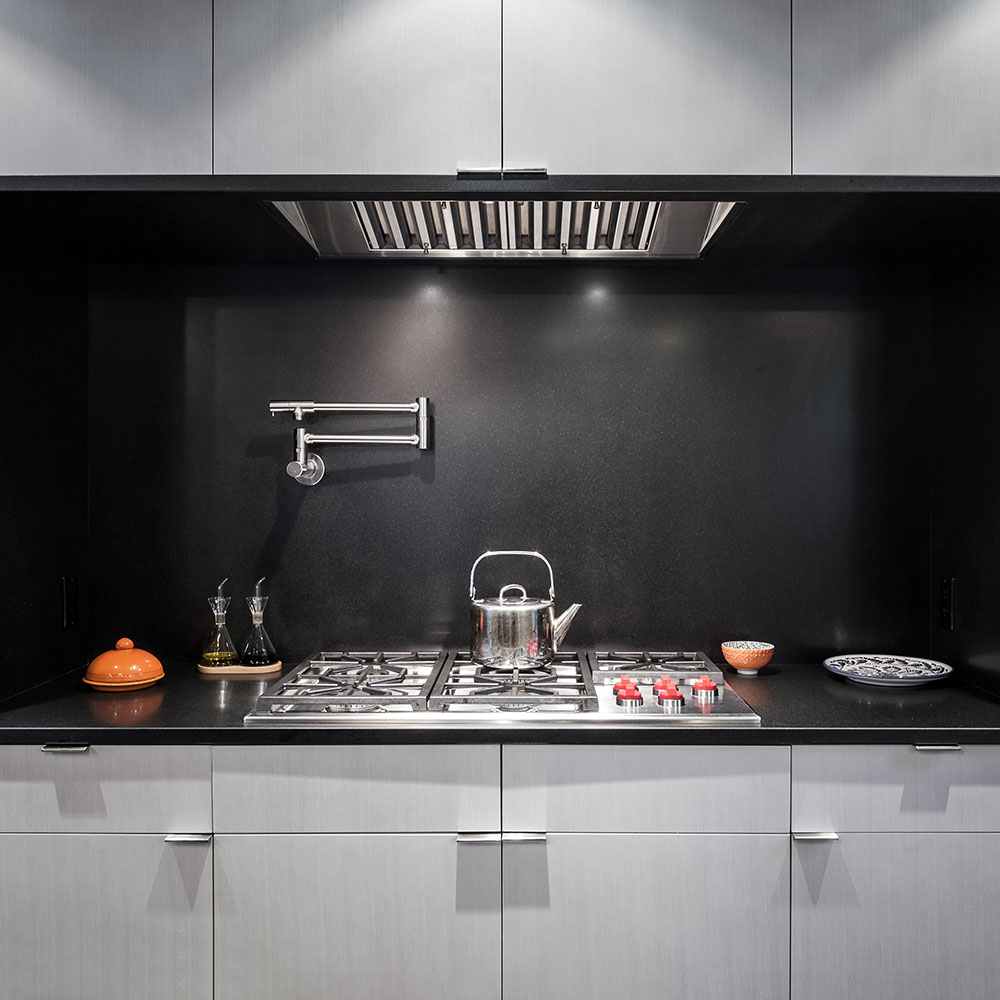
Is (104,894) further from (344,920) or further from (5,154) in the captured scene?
(5,154)

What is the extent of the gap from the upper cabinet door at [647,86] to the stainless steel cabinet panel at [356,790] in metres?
1.19

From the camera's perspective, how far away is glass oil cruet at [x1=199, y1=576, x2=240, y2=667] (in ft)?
6.92

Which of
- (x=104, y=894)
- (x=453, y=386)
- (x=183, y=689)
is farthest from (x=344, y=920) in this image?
(x=453, y=386)

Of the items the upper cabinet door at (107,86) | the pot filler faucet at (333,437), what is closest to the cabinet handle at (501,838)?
the pot filler faucet at (333,437)

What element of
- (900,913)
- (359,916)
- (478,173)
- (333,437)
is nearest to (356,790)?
(359,916)

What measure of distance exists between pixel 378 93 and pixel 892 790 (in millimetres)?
1688

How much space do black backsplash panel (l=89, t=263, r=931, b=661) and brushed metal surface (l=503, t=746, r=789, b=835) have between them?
610mm

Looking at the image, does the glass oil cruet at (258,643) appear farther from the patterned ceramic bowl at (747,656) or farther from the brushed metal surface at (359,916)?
the patterned ceramic bowl at (747,656)

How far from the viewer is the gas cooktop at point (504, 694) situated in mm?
1628

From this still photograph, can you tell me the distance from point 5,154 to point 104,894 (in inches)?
57.7

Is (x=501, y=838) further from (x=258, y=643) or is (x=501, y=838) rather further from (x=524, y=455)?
(x=524, y=455)

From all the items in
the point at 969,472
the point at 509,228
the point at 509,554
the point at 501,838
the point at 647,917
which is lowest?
the point at 647,917

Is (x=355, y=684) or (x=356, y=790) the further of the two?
(x=355, y=684)

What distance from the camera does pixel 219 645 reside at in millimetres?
2121
